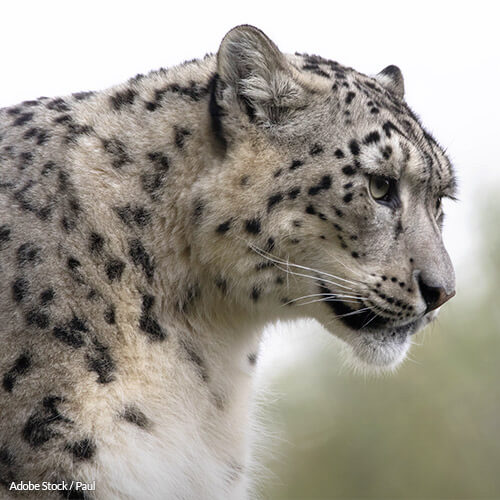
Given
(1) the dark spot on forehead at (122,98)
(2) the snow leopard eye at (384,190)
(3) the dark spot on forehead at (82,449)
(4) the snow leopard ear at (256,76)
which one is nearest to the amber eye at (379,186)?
(2) the snow leopard eye at (384,190)

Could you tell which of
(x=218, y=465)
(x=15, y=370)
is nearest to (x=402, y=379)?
(x=218, y=465)

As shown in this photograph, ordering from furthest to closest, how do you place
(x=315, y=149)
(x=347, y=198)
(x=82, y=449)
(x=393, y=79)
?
(x=393, y=79)
(x=315, y=149)
(x=347, y=198)
(x=82, y=449)

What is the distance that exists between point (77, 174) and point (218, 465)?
63.1 inches

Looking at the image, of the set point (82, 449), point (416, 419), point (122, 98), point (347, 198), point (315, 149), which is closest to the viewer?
point (82, 449)

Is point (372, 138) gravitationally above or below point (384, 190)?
above

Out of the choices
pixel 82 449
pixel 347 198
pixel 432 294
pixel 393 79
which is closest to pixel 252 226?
pixel 347 198

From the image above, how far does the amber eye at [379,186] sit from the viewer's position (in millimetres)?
3881

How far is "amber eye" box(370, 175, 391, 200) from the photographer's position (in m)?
3.88

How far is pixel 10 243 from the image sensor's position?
3.61 metres

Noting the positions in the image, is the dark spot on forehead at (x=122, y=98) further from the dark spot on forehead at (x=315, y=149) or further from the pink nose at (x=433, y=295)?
the pink nose at (x=433, y=295)

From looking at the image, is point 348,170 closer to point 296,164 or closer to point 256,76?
point 296,164

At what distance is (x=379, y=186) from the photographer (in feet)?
12.8

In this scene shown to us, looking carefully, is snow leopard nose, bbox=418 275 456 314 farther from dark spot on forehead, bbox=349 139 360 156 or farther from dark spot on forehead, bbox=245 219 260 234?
dark spot on forehead, bbox=245 219 260 234

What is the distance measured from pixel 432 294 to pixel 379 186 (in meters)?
0.56
